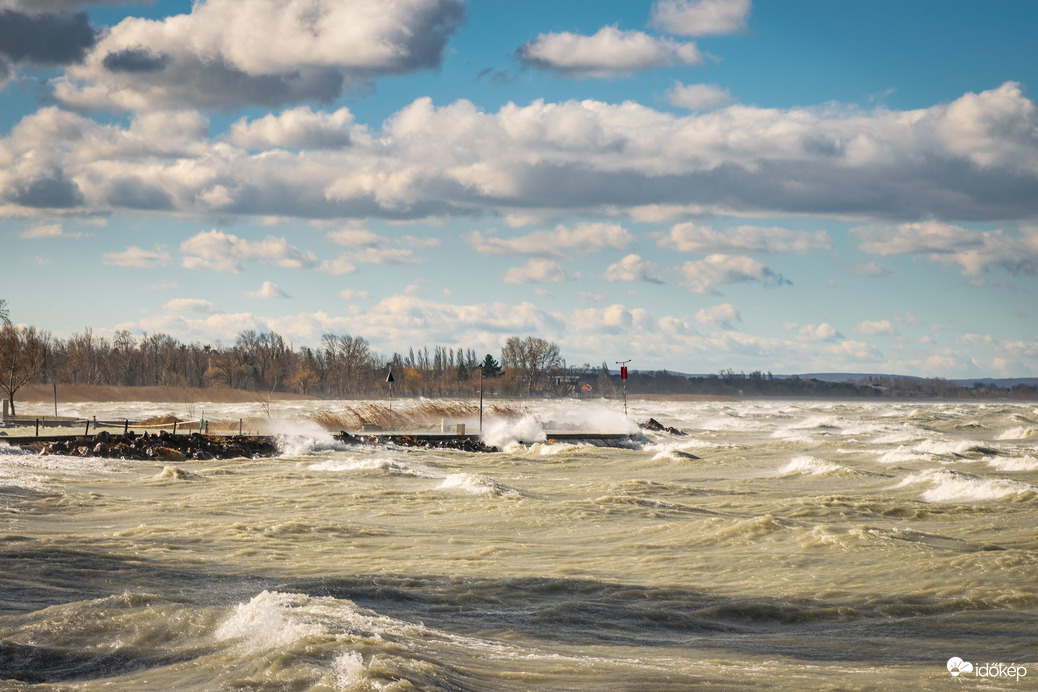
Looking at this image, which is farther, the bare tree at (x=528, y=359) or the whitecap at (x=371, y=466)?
the bare tree at (x=528, y=359)

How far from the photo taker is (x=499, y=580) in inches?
584

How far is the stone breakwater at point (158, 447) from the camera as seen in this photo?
33.6 meters

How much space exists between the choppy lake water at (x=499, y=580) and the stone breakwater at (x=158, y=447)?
2278 mm

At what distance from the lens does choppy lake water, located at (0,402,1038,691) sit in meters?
9.44

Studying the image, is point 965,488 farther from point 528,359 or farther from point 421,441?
point 528,359

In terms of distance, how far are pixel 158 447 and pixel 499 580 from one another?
2416cm

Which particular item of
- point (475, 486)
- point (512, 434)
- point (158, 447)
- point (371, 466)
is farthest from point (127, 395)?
point (475, 486)

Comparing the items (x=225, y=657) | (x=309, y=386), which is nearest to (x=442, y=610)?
(x=225, y=657)

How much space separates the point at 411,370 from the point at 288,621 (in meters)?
133

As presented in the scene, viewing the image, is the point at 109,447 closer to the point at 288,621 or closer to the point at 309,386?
the point at 288,621

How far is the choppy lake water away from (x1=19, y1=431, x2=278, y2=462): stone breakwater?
2.28 m

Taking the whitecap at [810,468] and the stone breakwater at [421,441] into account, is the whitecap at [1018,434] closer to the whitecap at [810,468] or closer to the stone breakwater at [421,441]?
the whitecap at [810,468]

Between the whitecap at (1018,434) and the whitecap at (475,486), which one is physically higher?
the whitecap at (475,486)

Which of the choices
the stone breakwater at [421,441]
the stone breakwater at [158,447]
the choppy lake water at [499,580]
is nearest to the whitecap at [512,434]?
the stone breakwater at [421,441]
